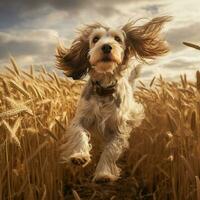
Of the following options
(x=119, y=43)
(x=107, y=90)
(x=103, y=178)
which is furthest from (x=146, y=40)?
(x=103, y=178)

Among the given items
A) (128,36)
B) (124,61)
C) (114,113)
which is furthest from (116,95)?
(128,36)

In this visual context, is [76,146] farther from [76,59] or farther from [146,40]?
[146,40]

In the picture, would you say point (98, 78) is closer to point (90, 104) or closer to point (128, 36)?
point (90, 104)

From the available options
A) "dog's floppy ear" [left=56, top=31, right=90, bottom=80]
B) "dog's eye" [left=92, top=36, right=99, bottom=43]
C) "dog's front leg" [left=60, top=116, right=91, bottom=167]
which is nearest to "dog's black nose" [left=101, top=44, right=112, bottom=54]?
"dog's eye" [left=92, top=36, right=99, bottom=43]

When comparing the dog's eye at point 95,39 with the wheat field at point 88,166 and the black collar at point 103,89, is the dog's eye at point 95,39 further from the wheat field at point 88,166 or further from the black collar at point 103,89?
the wheat field at point 88,166

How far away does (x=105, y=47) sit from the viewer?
469 centimetres

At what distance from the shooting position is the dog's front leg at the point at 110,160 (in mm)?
4332

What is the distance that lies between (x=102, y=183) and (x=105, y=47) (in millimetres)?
1205

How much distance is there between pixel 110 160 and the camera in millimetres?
4598

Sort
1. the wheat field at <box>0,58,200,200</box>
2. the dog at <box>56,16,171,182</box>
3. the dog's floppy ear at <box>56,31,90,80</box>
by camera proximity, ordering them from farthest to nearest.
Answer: the dog's floppy ear at <box>56,31,90,80</box> → the dog at <box>56,16,171,182</box> → the wheat field at <box>0,58,200,200</box>

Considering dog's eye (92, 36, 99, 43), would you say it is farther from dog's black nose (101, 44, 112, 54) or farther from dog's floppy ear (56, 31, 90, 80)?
dog's black nose (101, 44, 112, 54)

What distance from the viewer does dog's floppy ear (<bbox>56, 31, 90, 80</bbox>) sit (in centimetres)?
582

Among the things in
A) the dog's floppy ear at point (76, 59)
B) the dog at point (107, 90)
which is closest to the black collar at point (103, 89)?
the dog at point (107, 90)

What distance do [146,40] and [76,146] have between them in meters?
1.90
